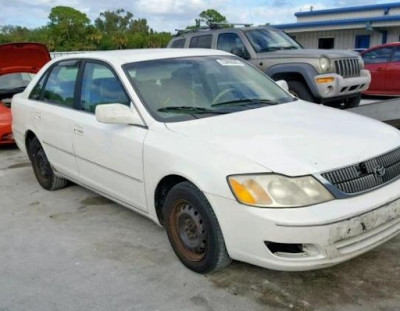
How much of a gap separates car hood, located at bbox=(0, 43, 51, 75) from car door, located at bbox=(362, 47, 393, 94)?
7634 millimetres

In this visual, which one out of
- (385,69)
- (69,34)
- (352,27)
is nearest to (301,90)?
(385,69)

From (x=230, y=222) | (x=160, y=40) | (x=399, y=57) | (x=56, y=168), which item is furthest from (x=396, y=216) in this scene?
(x=160, y=40)

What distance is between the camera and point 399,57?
10789 mm

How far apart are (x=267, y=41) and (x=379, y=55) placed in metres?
4.22

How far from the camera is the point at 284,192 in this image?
2.75 meters

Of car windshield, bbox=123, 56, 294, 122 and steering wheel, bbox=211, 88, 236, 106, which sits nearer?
car windshield, bbox=123, 56, 294, 122

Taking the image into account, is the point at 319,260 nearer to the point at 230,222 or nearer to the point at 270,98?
the point at 230,222

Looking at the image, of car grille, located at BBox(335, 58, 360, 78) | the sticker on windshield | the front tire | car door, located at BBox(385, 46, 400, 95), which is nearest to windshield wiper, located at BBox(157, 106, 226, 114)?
the front tire

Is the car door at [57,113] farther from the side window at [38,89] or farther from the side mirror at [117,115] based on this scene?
the side mirror at [117,115]

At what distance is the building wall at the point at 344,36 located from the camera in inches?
1028

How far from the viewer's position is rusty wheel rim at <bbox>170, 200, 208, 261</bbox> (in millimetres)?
3180

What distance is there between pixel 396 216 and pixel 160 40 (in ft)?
214

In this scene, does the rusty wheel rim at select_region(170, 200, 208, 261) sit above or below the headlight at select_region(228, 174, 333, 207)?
below

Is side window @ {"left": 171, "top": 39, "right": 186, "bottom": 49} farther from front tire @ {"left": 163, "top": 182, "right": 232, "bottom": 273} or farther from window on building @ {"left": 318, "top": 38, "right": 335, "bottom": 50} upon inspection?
window on building @ {"left": 318, "top": 38, "right": 335, "bottom": 50}
